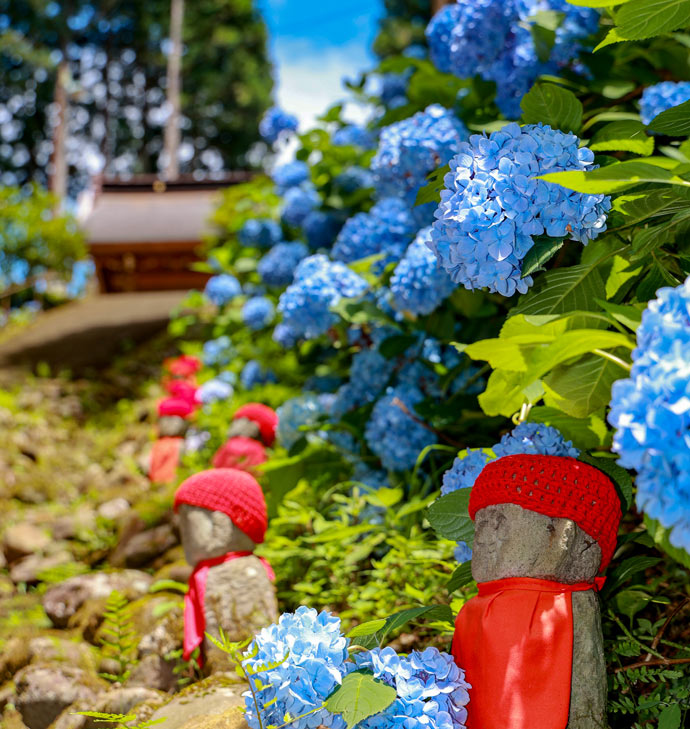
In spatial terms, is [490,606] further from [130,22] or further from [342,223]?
[130,22]

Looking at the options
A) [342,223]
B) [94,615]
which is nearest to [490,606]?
[94,615]

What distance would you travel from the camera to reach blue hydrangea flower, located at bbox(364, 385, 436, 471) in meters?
2.33

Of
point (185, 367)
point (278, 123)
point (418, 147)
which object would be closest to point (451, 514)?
point (418, 147)

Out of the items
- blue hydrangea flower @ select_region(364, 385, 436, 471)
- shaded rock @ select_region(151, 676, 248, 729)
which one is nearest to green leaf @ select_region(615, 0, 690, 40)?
blue hydrangea flower @ select_region(364, 385, 436, 471)

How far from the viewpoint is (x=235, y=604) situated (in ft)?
6.63

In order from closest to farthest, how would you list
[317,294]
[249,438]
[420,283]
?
[420,283] → [317,294] → [249,438]

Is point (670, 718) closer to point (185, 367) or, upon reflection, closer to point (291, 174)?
point (291, 174)

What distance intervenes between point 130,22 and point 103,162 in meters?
3.77

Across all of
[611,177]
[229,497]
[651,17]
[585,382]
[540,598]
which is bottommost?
[229,497]

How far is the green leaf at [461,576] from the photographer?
62.9 inches

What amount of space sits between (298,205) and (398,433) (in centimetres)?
207

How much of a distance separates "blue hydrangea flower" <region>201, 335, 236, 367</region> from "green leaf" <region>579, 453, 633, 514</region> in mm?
3569

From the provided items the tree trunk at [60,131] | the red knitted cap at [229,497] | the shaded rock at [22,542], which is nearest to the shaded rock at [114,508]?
the shaded rock at [22,542]

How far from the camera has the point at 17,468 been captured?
477cm
